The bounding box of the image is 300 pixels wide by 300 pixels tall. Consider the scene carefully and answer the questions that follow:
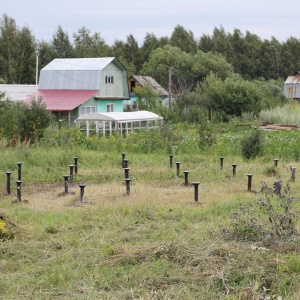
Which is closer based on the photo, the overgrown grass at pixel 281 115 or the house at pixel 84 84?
the overgrown grass at pixel 281 115

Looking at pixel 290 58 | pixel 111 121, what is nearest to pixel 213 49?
pixel 290 58

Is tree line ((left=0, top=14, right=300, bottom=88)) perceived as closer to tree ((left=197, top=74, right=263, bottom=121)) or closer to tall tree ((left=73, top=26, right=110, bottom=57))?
tall tree ((left=73, top=26, right=110, bottom=57))

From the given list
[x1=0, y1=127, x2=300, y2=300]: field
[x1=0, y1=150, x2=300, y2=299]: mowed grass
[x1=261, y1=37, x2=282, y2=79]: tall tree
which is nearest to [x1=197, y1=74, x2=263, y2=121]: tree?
[x1=0, y1=127, x2=300, y2=300]: field

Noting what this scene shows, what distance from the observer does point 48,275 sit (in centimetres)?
664

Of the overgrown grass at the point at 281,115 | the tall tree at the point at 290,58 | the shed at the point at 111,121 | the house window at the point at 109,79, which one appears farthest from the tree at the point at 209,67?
the shed at the point at 111,121

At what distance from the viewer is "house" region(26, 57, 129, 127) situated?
3538 centimetres

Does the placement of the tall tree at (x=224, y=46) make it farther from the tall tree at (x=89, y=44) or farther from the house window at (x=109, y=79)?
the house window at (x=109, y=79)

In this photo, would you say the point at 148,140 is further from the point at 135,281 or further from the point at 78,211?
the point at 135,281

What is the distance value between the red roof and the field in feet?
62.9

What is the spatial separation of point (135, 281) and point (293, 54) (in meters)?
67.0

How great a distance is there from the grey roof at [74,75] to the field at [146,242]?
2214 centimetres

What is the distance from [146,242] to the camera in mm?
8188

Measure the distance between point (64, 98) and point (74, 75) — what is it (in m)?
2.07

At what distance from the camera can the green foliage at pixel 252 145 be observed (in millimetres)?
18531
